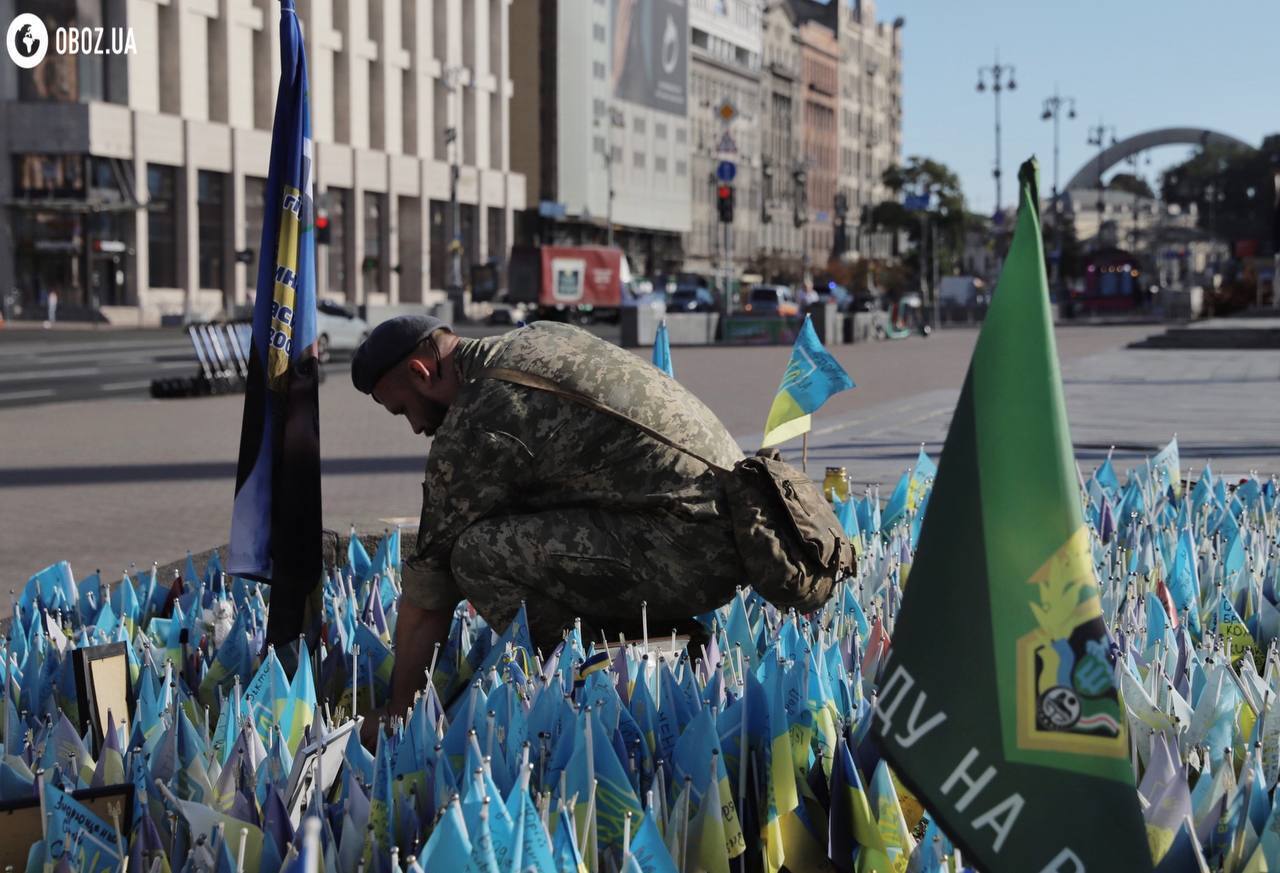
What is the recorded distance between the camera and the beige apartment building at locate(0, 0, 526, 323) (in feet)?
179

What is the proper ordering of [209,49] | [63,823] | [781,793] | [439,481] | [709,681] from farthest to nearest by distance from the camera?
[209,49]
[439,481]
[709,681]
[781,793]
[63,823]

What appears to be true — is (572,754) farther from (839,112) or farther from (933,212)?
(839,112)

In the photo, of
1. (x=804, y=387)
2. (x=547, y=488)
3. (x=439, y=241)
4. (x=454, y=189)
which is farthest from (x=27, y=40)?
(x=547, y=488)

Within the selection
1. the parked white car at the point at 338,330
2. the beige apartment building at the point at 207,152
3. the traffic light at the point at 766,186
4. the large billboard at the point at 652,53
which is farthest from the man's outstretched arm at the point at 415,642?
the traffic light at the point at 766,186

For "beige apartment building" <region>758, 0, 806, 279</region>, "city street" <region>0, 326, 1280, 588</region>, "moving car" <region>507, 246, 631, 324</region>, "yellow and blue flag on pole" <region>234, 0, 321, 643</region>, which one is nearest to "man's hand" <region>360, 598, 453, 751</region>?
"yellow and blue flag on pole" <region>234, 0, 321, 643</region>

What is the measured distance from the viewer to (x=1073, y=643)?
225cm

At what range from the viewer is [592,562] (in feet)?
14.2

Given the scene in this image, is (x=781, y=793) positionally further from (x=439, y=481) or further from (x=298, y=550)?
(x=298, y=550)

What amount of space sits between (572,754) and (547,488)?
1.39m

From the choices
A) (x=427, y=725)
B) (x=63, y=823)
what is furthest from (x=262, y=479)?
(x=63, y=823)

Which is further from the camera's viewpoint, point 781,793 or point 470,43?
point 470,43

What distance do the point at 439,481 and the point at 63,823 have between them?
156 centimetres

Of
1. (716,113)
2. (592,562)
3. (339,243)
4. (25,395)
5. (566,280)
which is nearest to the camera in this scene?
(592,562)

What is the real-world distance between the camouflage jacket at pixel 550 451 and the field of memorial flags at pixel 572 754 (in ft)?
1.01
